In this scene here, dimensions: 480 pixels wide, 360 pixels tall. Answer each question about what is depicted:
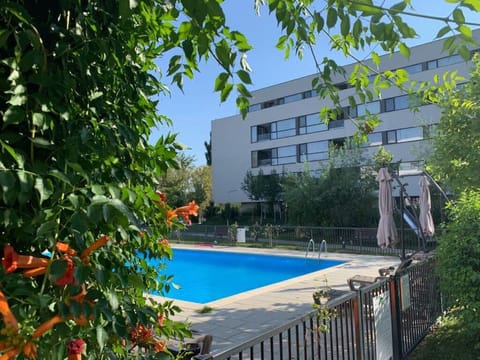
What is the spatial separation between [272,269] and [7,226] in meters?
16.0

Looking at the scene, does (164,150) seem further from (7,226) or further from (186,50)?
(7,226)

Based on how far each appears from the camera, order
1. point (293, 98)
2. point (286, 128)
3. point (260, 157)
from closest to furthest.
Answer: point (286, 128), point (293, 98), point (260, 157)

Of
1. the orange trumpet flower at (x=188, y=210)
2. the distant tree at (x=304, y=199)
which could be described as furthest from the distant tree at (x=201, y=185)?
the orange trumpet flower at (x=188, y=210)

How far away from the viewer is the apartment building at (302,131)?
28.7m

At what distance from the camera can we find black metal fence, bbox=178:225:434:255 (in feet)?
60.9

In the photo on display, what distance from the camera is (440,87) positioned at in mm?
2695

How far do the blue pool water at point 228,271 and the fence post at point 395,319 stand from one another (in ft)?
25.1

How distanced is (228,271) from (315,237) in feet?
23.4

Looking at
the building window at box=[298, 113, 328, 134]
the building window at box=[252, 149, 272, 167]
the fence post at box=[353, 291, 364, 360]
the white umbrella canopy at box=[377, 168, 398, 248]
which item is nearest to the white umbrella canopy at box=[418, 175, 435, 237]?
the white umbrella canopy at box=[377, 168, 398, 248]

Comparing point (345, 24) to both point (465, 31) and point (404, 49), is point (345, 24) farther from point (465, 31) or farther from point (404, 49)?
point (465, 31)

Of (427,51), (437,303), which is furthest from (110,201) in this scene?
(427,51)

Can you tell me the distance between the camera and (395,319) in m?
5.02

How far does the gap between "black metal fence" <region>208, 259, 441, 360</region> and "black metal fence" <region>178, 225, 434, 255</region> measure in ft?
34.6

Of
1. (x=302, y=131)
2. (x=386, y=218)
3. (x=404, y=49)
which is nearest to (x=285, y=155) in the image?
(x=302, y=131)
